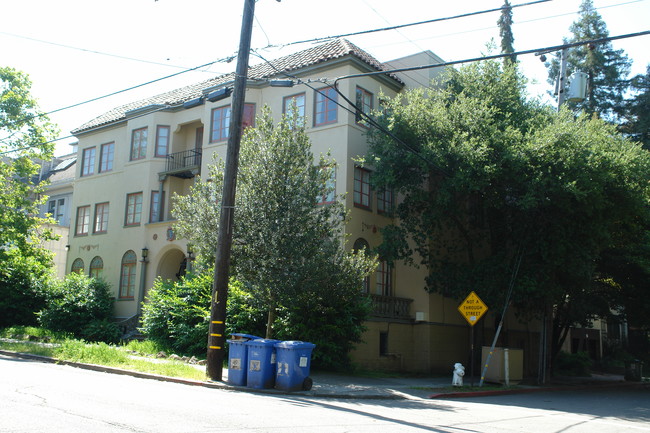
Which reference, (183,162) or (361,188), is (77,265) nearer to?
(183,162)

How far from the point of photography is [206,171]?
26031mm

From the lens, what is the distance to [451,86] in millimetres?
22797

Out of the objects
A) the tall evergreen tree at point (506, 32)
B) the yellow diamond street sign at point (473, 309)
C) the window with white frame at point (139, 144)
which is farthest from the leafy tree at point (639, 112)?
the window with white frame at point (139, 144)

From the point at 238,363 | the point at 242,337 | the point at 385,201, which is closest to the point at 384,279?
the point at 385,201

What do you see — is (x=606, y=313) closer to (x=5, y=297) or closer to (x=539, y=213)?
(x=539, y=213)

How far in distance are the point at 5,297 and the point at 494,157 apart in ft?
72.1

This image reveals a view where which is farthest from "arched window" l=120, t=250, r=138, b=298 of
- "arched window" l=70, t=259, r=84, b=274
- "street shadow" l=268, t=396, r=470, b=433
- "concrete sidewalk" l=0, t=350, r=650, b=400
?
"street shadow" l=268, t=396, r=470, b=433

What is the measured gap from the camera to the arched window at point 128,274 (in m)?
28.4

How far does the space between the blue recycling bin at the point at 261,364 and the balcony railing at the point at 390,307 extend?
7.99m

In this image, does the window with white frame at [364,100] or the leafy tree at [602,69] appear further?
the leafy tree at [602,69]

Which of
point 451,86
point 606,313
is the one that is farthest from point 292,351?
point 606,313

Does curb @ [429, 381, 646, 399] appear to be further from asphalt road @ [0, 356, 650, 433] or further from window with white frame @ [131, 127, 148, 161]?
window with white frame @ [131, 127, 148, 161]

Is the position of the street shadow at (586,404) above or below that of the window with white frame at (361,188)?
below

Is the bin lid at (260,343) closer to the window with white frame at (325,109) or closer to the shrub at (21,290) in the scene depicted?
the window with white frame at (325,109)
